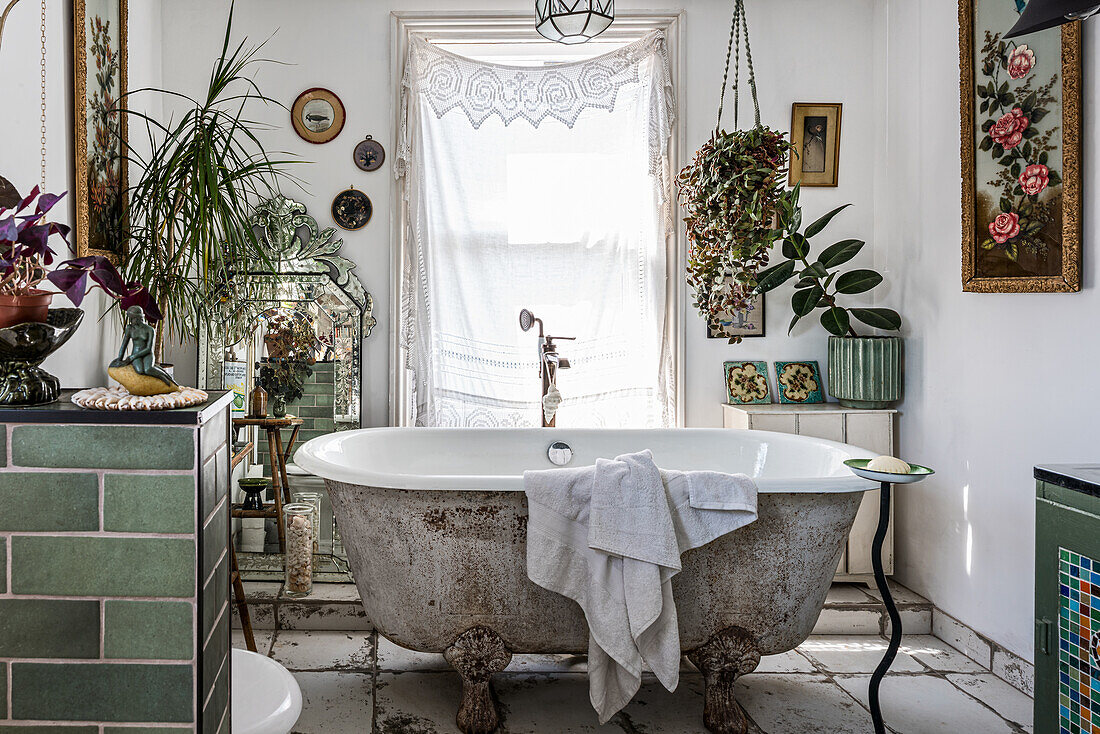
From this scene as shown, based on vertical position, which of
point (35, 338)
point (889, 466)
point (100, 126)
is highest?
Result: point (100, 126)

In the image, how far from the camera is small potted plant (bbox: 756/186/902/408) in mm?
3164

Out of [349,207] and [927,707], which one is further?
[349,207]

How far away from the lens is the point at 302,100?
11.1 feet

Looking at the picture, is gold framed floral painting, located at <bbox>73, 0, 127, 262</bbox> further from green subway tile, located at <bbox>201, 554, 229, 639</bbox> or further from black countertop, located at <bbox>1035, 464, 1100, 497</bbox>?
black countertop, located at <bbox>1035, 464, 1100, 497</bbox>

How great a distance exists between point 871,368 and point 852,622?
1.01 m

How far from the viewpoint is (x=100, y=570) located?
1036mm

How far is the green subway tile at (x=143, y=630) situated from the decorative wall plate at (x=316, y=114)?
273 cm

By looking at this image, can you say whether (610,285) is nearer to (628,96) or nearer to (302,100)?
(628,96)

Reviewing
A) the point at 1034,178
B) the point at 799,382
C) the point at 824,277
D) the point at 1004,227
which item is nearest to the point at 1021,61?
the point at 1034,178

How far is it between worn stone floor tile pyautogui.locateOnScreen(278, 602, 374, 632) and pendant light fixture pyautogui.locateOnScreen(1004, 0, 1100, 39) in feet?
8.80

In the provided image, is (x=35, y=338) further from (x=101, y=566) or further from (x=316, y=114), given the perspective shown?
(x=316, y=114)

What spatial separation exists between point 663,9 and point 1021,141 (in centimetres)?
166

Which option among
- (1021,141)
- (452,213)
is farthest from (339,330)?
(1021,141)

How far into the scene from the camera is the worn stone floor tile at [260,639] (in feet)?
8.93
